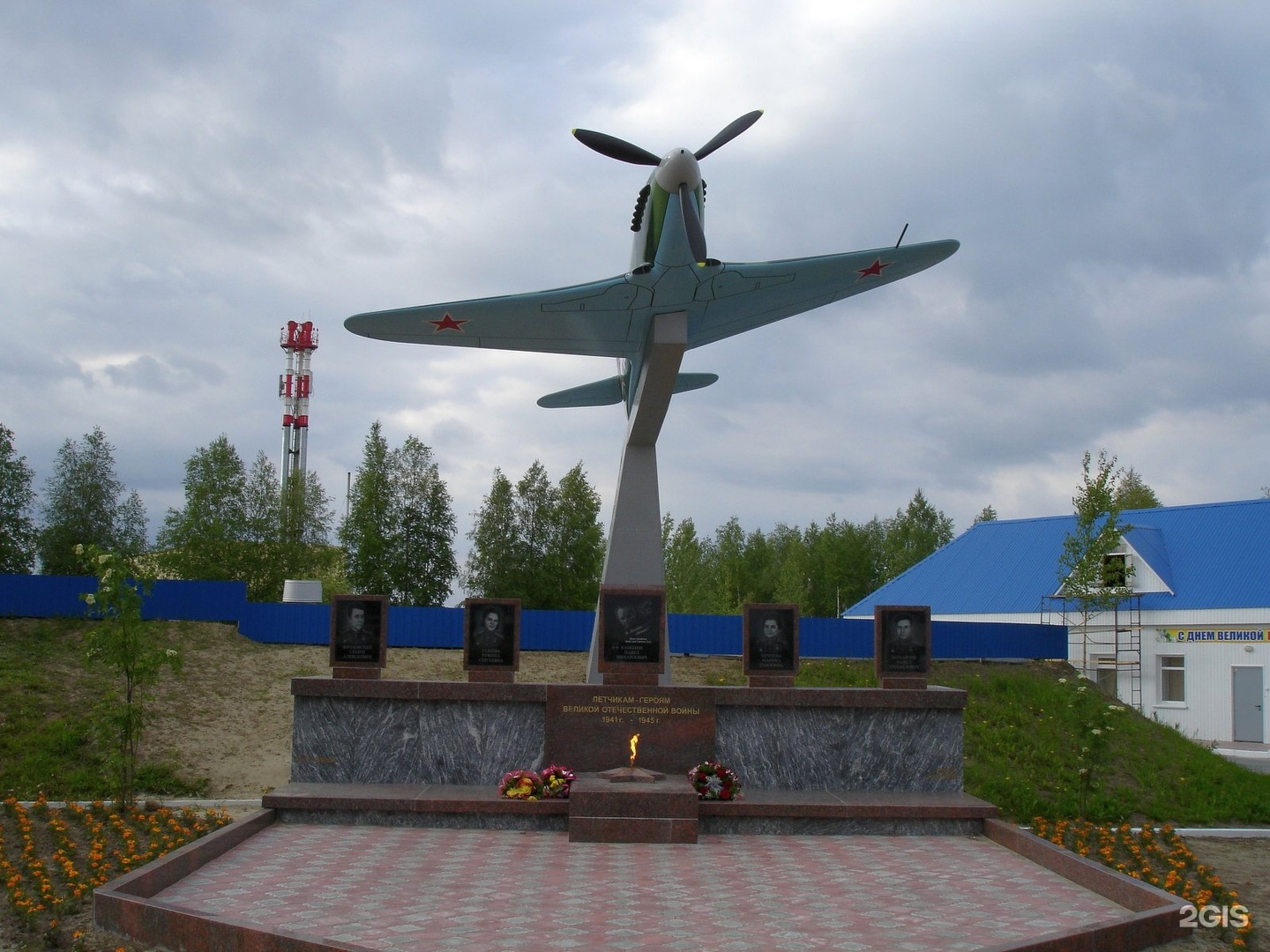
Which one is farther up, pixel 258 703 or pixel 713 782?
pixel 713 782

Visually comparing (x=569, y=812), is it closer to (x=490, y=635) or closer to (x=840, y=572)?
(x=490, y=635)

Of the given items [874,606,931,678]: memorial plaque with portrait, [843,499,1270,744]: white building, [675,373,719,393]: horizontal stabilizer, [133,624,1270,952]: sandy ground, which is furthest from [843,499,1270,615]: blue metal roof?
[874,606,931,678]: memorial plaque with portrait

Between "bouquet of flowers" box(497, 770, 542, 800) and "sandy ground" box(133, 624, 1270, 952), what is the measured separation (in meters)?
6.07

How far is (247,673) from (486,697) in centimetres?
1078

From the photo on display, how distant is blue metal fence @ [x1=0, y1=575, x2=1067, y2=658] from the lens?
2273 centimetres

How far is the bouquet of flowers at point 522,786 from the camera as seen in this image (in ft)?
37.8

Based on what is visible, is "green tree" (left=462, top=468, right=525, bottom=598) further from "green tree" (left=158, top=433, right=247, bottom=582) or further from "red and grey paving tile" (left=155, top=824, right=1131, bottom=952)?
"red and grey paving tile" (left=155, top=824, right=1131, bottom=952)

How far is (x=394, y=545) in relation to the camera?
42.4 metres

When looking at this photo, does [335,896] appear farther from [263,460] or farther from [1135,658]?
[263,460]

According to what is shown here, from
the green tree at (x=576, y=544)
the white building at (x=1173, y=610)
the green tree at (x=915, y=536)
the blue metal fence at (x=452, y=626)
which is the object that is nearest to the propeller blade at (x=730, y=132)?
the blue metal fence at (x=452, y=626)

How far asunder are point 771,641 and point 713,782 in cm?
264

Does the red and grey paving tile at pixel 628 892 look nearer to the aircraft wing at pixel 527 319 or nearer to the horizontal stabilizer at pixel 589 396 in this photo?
the aircraft wing at pixel 527 319

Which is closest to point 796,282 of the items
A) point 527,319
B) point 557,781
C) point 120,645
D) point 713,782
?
point 527,319

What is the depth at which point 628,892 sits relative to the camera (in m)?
8.42
